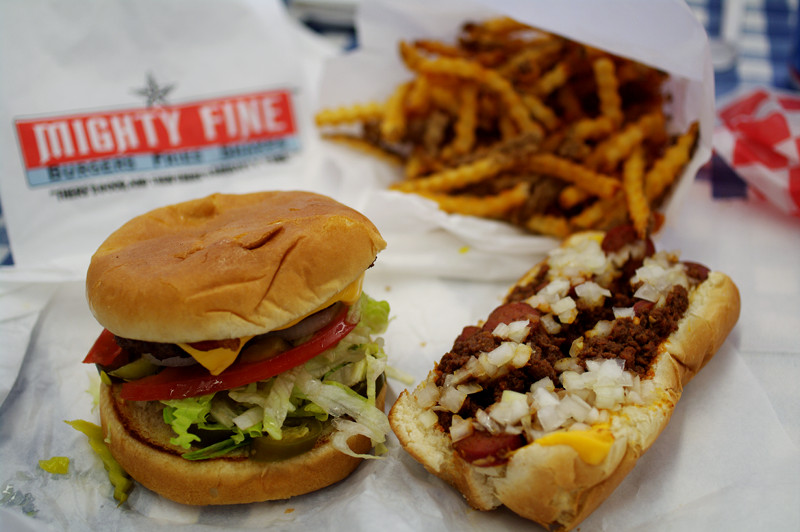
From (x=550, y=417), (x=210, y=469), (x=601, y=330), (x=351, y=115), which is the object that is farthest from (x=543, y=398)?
(x=351, y=115)

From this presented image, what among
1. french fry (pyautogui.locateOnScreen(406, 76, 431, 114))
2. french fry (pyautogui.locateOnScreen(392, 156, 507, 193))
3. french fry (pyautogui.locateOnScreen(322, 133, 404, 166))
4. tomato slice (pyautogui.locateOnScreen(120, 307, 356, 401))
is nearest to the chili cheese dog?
tomato slice (pyautogui.locateOnScreen(120, 307, 356, 401))

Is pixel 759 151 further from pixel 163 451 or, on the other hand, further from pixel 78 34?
pixel 78 34

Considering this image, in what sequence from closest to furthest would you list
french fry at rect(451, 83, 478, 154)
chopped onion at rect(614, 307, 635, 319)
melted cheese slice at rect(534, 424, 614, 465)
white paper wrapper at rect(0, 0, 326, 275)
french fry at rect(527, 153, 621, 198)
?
melted cheese slice at rect(534, 424, 614, 465), chopped onion at rect(614, 307, 635, 319), french fry at rect(527, 153, 621, 198), white paper wrapper at rect(0, 0, 326, 275), french fry at rect(451, 83, 478, 154)

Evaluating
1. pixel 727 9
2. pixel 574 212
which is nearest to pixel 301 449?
pixel 574 212

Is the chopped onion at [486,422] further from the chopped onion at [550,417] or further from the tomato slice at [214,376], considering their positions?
the tomato slice at [214,376]

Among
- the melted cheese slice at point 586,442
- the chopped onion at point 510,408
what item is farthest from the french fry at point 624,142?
the melted cheese slice at point 586,442

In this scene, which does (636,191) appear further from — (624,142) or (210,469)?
(210,469)

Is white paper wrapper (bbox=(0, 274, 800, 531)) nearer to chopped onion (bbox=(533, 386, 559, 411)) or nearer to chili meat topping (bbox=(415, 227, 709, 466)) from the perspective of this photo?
chili meat topping (bbox=(415, 227, 709, 466))
